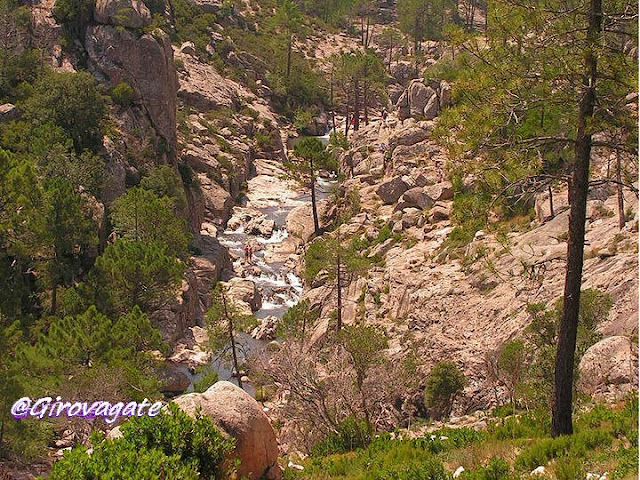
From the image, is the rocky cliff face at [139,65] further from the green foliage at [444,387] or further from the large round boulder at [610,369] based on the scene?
the large round boulder at [610,369]

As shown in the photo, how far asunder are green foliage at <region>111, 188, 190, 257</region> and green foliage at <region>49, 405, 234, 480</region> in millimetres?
26680

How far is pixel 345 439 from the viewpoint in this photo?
16281 mm

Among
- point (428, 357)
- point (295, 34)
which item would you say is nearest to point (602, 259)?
point (428, 357)

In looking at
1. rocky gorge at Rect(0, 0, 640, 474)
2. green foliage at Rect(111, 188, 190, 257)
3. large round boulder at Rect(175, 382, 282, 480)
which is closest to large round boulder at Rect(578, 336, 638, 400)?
rocky gorge at Rect(0, 0, 640, 474)

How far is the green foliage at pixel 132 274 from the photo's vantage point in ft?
99.7

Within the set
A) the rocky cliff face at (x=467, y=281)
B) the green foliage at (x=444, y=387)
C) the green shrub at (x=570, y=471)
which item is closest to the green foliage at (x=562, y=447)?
the green shrub at (x=570, y=471)

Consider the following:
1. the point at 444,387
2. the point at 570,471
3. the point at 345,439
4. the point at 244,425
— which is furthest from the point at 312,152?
the point at 570,471

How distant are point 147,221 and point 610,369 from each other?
28.5m

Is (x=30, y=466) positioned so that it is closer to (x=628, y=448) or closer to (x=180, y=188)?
(x=628, y=448)

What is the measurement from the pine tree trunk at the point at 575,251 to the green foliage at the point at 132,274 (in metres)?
24.2

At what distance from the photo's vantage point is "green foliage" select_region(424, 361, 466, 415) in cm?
2177

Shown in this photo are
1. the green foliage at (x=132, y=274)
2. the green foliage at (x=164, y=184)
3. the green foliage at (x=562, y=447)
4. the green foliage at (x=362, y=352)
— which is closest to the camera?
the green foliage at (x=562, y=447)

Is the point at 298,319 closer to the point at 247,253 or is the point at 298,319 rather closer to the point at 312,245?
the point at 312,245

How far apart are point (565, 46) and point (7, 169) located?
26169 millimetres
